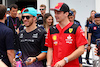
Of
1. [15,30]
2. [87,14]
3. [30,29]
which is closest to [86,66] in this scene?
[15,30]

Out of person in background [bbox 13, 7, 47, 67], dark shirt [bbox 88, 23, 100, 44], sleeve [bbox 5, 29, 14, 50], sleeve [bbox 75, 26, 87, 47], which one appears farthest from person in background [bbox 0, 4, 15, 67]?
dark shirt [bbox 88, 23, 100, 44]

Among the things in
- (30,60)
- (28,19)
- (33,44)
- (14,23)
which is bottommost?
(30,60)

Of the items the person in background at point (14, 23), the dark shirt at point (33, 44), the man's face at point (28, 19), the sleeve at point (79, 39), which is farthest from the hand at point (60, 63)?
the person in background at point (14, 23)

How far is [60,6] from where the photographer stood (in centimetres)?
366

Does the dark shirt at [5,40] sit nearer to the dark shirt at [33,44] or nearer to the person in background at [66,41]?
the dark shirt at [33,44]

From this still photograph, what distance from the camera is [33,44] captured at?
12.9ft

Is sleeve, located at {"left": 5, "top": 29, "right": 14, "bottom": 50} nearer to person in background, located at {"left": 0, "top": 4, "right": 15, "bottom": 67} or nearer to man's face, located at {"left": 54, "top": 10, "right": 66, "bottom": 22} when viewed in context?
person in background, located at {"left": 0, "top": 4, "right": 15, "bottom": 67}

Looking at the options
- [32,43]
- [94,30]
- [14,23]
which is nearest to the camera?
[32,43]

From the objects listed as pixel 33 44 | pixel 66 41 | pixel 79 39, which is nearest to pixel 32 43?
pixel 33 44

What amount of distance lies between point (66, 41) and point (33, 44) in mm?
709

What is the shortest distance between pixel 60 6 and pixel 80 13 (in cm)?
1261

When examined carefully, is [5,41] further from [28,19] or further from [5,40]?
[28,19]

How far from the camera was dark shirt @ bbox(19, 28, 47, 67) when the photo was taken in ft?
13.0

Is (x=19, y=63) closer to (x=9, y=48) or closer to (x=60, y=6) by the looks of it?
(x=9, y=48)
